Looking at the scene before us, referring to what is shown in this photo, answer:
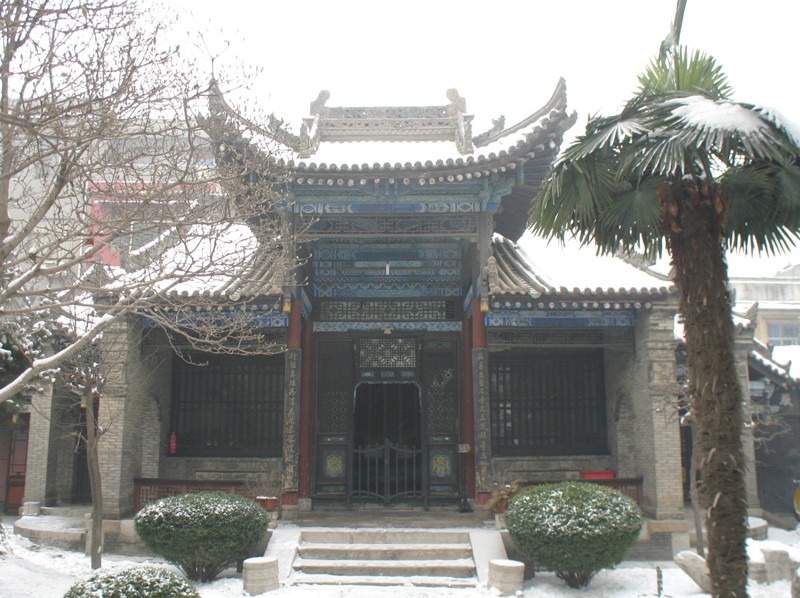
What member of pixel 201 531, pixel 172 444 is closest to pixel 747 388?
pixel 201 531

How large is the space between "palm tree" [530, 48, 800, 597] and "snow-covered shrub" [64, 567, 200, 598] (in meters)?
4.74

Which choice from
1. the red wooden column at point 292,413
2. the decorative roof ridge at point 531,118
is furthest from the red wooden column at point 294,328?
the decorative roof ridge at point 531,118

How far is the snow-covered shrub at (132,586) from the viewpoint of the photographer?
6.66 metres

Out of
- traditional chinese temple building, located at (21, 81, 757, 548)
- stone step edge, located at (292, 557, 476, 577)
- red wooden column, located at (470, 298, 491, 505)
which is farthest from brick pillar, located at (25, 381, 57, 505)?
red wooden column, located at (470, 298, 491, 505)

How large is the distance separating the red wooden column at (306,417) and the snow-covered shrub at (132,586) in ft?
20.1

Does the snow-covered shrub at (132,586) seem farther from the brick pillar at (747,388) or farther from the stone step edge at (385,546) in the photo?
the brick pillar at (747,388)

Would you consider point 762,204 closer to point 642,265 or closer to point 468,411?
point 642,265

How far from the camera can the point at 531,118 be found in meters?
12.9

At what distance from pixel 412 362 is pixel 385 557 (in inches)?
179

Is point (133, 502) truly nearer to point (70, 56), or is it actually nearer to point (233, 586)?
point (233, 586)

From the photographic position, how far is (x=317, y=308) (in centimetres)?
1430

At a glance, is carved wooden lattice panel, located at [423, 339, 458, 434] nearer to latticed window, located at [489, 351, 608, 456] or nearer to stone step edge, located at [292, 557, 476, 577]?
latticed window, located at [489, 351, 608, 456]

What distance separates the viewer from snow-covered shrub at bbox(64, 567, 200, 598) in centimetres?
666

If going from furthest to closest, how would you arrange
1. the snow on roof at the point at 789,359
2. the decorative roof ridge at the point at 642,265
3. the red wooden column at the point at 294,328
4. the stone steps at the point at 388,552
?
the snow on roof at the point at 789,359, the decorative roof ridge at the point at 642,265, the red wooden column at the point at 294,328, the stone steps at the point at 388,552
